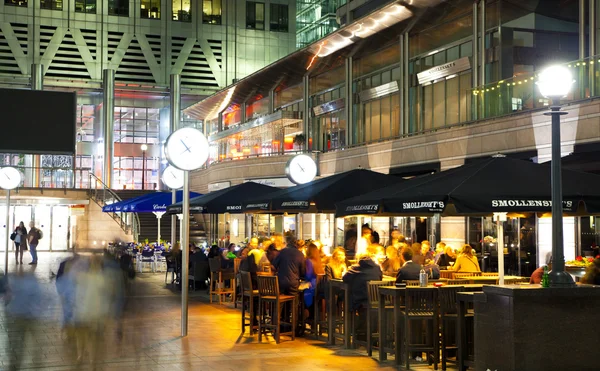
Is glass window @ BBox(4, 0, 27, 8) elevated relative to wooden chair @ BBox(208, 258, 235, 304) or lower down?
elevated

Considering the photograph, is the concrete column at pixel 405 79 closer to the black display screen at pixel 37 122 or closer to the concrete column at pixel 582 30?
the concrete column at pixel 582 30

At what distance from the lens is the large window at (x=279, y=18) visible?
61000 mm

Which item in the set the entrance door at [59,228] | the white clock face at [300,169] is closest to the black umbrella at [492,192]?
the white clock face at [300,169]

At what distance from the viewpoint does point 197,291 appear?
23734mm

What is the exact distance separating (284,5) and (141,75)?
12.0 m

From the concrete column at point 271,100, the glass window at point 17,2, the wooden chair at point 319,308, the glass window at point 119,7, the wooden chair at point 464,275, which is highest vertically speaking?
the glass window at point 119,7

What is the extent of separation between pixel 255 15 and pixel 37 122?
5249cm

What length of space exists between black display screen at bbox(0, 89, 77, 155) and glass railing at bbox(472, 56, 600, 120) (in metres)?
13.0

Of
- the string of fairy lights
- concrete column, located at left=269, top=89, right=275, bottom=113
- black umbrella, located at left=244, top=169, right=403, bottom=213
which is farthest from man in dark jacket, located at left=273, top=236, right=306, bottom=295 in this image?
concrete column, located at left=269, top=89, right=275, bottom=113

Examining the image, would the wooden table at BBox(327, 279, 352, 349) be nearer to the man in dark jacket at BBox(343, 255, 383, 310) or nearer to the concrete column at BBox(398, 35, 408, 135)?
the man in dark jacket at BBox(343, 255, 383, 310)

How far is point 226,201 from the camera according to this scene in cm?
2222

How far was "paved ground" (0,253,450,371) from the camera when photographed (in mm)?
11344

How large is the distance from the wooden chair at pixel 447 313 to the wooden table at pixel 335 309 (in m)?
1.95

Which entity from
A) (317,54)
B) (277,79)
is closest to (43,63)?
(277,79)
